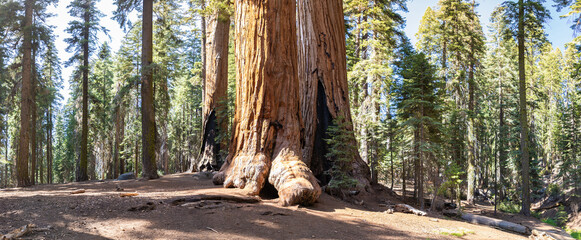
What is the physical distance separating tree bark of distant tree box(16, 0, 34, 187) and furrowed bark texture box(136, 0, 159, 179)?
615cm

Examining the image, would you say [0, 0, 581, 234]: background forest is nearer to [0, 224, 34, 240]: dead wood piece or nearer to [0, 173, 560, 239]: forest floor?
[0, 173, 560, 239]: forest floor

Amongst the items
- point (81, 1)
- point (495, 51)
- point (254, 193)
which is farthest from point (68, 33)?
point (495, 51)

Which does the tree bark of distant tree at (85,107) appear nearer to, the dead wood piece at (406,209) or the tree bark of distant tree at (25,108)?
the tree bark of distant tree at (25,108)

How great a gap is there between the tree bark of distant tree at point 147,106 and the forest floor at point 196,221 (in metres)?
5.38

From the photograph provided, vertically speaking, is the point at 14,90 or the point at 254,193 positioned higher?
the point at 14,90

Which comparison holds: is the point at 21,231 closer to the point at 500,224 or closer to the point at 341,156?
the point at 341,156

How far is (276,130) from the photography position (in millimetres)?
7555

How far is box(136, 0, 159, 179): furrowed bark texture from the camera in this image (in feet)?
37.1

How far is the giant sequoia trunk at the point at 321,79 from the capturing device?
9.26 m

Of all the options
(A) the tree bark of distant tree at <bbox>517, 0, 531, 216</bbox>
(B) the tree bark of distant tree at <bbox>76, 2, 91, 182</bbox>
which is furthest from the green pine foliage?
(B) the tree bark of distant tree at <bbox>76, 2, 91, 182</bbox>

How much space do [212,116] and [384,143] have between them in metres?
7.67

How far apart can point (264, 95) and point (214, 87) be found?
293 inches

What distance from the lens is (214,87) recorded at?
14.4 m

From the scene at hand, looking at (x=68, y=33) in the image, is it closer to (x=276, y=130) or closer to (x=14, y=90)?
(x=14, y=90)
